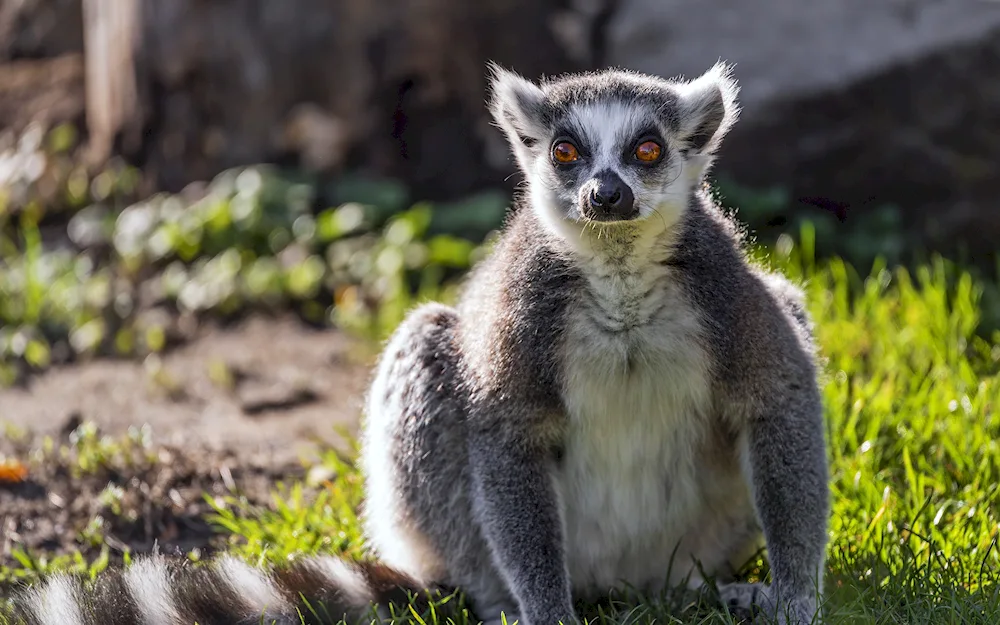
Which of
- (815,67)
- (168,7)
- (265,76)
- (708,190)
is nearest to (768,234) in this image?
(815,67)

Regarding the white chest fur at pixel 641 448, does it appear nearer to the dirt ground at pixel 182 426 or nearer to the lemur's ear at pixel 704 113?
the lemur's ear at pixel 704 113

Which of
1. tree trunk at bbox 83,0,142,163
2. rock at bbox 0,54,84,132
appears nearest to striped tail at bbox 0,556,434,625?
tree trunk at bbox 83,0,142,163

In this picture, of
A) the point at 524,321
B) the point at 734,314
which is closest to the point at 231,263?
the point at 524,321

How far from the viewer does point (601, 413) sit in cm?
349

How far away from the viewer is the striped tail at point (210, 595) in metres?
3.36

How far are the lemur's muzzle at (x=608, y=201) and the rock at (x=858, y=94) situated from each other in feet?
11.9

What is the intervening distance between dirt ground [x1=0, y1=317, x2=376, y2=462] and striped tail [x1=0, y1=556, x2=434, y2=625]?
1795mm

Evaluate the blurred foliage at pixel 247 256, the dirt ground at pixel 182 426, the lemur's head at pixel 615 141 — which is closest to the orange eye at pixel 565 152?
the lemur's head at pixel 615 141

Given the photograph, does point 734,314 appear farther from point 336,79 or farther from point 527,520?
point 336,79

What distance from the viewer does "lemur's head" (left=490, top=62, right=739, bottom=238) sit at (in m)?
3.49

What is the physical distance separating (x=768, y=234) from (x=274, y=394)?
2.85 meters

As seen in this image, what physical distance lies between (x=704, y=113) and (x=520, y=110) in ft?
1.94

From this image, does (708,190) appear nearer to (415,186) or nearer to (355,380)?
(355,380)

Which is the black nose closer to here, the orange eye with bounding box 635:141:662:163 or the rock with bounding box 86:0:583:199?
the orange eye with bounding box 635:141:662:163
